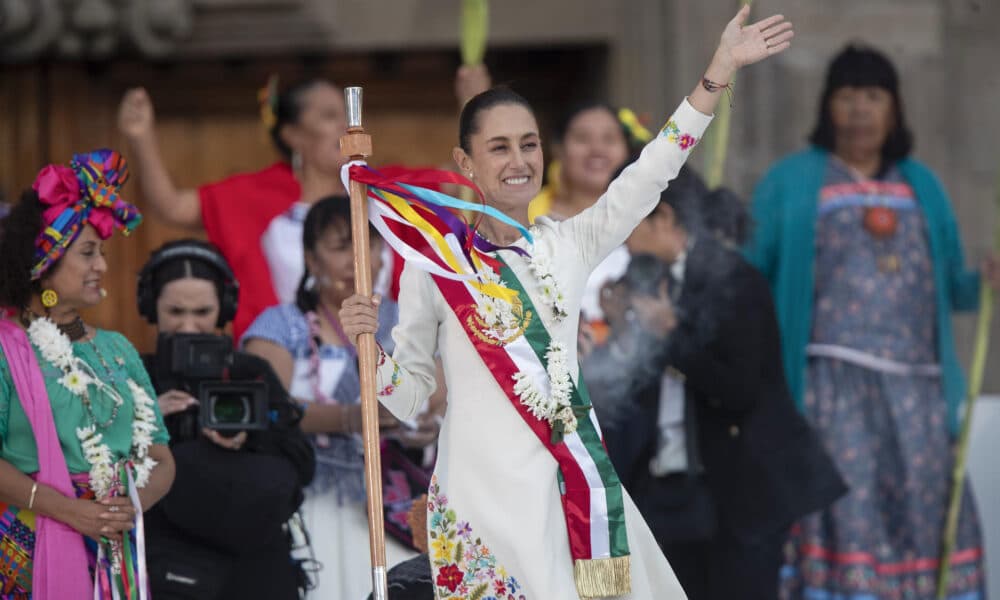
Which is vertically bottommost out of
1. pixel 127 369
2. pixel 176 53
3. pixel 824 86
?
pixel 127 369

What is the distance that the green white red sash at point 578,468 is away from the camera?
390cm

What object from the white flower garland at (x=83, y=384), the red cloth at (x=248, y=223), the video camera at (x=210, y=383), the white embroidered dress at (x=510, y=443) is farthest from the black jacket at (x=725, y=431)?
the white flower garland at (x=83, y=384)

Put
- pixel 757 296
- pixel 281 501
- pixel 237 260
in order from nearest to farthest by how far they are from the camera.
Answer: pixel 281 501
pixel 757 296
pixel 237 260

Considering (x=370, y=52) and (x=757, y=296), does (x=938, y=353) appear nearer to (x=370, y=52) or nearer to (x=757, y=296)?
(x=757, y=296)

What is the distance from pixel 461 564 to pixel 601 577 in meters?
0.32

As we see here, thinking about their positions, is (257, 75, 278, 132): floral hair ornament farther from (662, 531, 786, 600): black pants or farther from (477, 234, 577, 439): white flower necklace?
(477, 234, 577, 439): white flower necklace

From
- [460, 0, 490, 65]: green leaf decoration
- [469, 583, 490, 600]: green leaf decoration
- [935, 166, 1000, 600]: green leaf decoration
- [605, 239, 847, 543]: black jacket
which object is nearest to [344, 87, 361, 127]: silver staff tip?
[469, 583, 490, 600]: green leaf decoration

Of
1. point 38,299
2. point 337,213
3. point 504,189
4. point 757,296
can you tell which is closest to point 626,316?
point 757,296

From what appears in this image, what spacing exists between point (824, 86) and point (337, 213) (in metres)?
2.23

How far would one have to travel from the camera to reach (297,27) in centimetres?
758

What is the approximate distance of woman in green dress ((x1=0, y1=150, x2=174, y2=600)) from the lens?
4293mm

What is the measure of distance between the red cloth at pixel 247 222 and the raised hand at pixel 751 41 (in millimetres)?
2521

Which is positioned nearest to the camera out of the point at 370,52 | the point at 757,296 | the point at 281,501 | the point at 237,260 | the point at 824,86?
the point at 281,501

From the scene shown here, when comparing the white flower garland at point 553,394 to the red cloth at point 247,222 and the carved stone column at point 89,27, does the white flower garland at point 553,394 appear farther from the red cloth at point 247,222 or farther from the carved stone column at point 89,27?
the carved stone column at point 89,27
